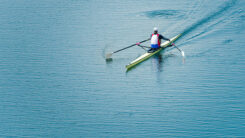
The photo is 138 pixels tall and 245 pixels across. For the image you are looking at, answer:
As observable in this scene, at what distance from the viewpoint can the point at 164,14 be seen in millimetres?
30250

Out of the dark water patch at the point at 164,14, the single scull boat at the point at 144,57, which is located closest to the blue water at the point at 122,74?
the dark water patch at the point at 164,14

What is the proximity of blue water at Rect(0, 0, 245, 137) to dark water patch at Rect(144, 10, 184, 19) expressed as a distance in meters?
0.09

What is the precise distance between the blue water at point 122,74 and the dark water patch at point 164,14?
9 cm

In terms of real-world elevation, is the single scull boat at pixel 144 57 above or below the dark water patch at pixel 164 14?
below

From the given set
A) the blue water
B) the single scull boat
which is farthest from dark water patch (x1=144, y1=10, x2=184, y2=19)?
the single scull boat

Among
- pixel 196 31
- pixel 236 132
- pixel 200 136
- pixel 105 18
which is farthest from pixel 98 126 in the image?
pixel 105 18

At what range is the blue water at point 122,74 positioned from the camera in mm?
16500

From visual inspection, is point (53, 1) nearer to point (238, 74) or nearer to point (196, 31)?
point (196, 31)

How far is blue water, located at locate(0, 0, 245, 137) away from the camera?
16.5 m

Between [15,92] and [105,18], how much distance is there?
43.4 feet

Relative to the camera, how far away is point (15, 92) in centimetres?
2003

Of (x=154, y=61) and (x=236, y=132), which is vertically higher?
(x=154, y=61)

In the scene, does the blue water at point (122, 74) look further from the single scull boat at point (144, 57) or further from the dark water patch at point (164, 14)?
the single scull boat at point (144, 57)

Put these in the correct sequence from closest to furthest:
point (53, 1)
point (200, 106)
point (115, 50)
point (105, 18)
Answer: point (200, 106), point (115, 50), point (105, 18), point (53, 1)
